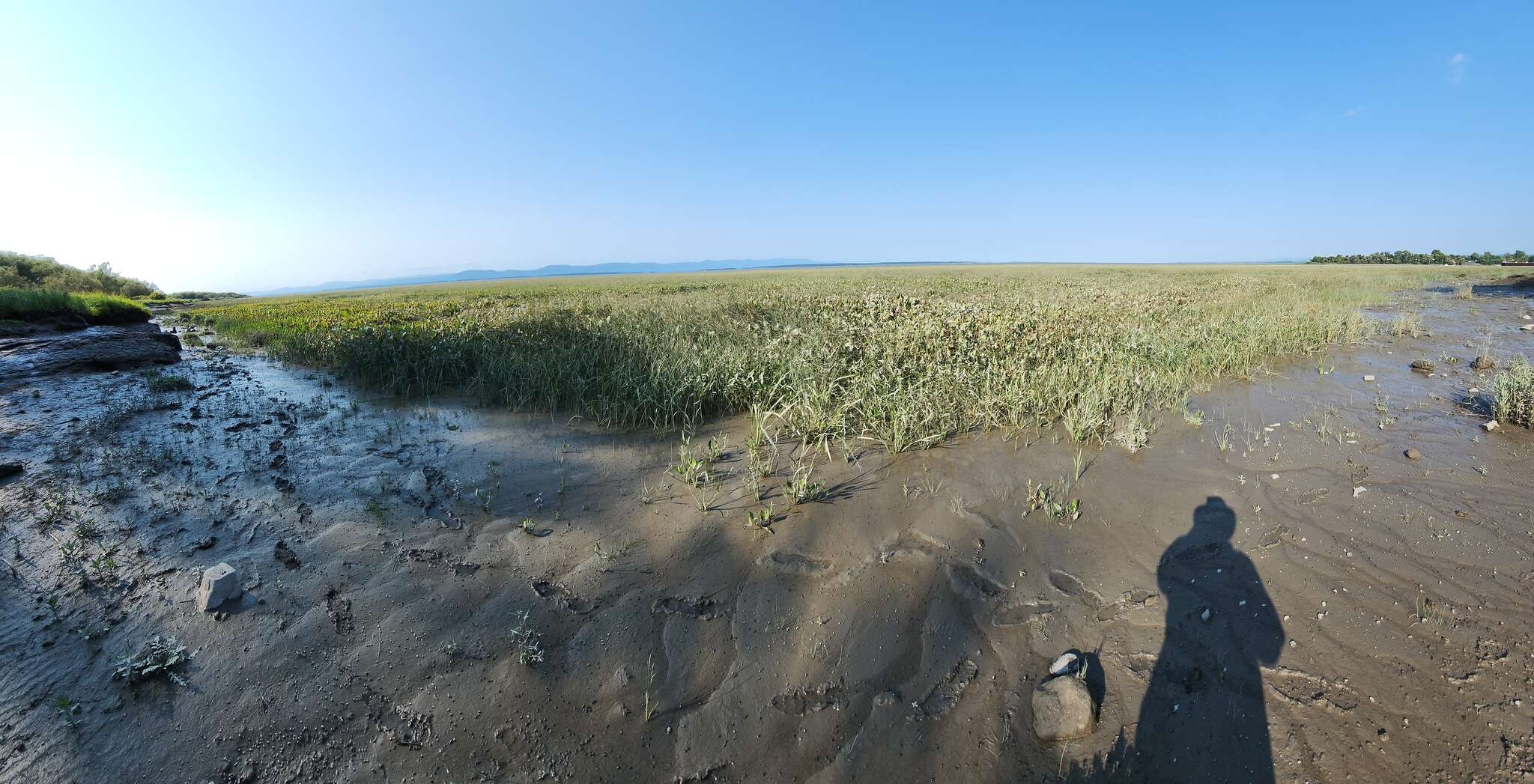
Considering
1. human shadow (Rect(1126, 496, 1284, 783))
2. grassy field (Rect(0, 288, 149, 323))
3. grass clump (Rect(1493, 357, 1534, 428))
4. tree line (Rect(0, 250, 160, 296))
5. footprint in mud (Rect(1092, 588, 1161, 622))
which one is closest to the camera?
human shadow (Rect(1126, 496, 1284, 783))

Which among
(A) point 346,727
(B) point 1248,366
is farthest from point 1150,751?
(B) point 1248,366

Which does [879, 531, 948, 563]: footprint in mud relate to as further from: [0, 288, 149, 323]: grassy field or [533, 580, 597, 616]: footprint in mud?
[0, 288, 149, 323]: grassy field

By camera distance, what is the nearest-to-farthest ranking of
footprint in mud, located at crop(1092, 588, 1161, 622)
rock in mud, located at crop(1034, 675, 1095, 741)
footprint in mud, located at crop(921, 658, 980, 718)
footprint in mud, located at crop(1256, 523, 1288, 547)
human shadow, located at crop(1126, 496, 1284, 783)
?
human shadow, located at crop(1126, 496, 1284, 783)
rock in mud, located at crop(1034, 675, 1095, 741)
footprint in mud, located at crop(921, 658, 980, 718)
footprint in mud, located at crop(1092, 588, 1161, 622)
footprint in mud, located at crop(1256, 523, 1288, 547)

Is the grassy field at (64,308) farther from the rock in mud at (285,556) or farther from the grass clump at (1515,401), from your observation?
the grass clump at (1515,401)

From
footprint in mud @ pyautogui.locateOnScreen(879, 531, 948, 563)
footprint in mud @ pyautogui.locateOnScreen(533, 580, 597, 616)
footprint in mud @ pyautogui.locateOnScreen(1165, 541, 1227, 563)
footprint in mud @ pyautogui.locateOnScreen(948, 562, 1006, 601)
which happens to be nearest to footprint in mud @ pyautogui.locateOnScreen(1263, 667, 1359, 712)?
footprint in mud @ pyautogui.locateOnScreen(1165, 541, 1227, 563)

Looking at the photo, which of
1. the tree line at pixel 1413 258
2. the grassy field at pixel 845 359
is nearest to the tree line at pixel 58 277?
the grassy field at pixel 845 359

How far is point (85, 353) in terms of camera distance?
9344 mm

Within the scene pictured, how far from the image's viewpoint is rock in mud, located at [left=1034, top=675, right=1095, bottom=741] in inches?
85.0

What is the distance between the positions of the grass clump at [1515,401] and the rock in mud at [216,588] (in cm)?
1069

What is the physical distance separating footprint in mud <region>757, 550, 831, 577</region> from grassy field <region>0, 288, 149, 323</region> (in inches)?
785

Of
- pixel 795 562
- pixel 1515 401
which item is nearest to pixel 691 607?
pixel 795 562

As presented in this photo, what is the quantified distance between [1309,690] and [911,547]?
1.81 meters

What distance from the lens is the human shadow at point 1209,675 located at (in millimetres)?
2035

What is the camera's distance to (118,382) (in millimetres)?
8055
